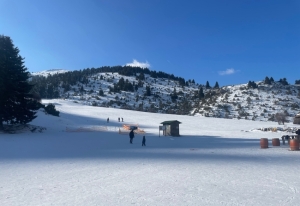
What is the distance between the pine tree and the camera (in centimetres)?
2909

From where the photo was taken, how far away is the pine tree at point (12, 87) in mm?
29094

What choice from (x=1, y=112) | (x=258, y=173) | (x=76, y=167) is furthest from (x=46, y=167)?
(x=1, y=112)

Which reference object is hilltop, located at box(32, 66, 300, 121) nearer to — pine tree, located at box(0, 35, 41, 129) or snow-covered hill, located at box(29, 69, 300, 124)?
snow-covered hill, located at box(29, 69, 300, 124)

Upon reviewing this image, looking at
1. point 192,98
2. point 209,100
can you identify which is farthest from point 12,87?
point 192,98

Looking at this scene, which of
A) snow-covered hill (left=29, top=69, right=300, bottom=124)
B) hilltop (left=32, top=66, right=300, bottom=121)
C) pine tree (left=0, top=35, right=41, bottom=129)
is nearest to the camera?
pine tree (left=0, top=35, right=41, bottom=129)

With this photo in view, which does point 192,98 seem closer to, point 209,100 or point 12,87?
point 209,100

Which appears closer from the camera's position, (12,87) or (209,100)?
(12,87)

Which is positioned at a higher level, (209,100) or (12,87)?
(209,100)

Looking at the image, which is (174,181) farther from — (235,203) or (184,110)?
(184,110)

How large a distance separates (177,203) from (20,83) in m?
29.6

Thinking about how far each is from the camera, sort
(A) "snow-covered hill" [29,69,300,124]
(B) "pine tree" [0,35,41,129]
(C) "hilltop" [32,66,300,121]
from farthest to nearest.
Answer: (C) "hilltop" [32,66,300,121] < (A) "snow-covered hill" [29,69,300,124] < (B) "pine tree" [0,35,41,129]

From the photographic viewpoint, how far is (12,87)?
2972cm

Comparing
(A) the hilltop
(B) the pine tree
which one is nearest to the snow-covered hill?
(A) the hilltop

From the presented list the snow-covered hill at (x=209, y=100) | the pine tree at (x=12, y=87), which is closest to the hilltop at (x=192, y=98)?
the snow-covered hill at (x=209, y=100)
